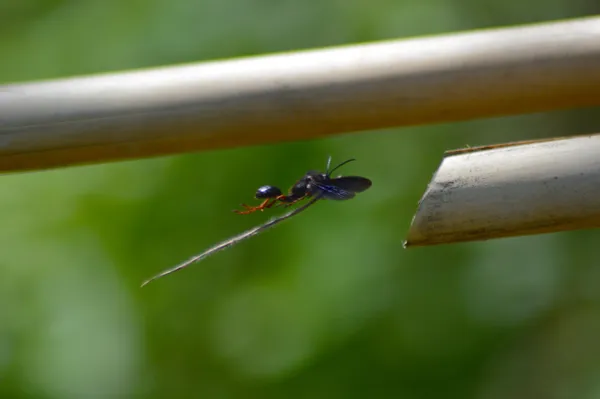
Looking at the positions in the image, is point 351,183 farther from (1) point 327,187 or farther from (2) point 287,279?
(2) point 287,279

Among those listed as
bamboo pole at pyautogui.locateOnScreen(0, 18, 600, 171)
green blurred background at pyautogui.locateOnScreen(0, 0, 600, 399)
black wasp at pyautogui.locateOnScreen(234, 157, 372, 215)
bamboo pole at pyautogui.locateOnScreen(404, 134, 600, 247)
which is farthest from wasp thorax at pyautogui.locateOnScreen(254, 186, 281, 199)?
green blurred background at pyautogui.locateOnScreen(0, 0, 600, 399)

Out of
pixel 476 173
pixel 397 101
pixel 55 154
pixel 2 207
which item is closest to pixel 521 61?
pixel 397 101

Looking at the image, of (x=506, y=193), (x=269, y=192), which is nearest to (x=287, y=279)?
(x=269, y=192)

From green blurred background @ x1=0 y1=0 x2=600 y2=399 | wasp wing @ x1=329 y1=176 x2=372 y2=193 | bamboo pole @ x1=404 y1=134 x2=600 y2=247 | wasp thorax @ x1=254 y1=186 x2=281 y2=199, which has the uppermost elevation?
green blurred background @ x1=0 y1=0 x2=600 y2=399

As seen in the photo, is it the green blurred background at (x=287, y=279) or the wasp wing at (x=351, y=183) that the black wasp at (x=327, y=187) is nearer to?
the wasp wing at (x=351, y=183)

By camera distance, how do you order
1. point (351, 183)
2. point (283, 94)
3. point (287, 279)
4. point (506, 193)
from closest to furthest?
point (506, 193), point (283, 94), point (351, 183), point (287, 279)

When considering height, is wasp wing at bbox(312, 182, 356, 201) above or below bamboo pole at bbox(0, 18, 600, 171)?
below

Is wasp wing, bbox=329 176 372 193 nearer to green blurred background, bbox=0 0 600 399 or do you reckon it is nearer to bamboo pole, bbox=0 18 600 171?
bamboo pole, bbox=0 18 600 171

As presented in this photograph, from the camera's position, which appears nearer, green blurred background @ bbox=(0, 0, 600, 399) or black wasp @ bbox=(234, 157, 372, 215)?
black wasp @ bbox=(234, 157, 372, 215)
